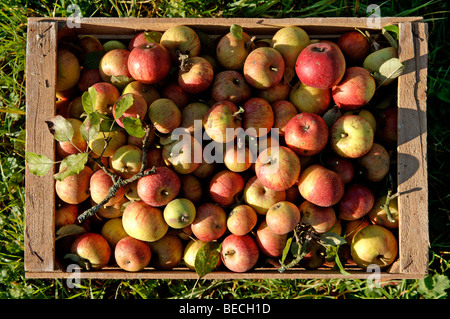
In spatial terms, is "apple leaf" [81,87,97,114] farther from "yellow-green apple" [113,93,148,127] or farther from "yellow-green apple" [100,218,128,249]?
"yellow-green apple" [100,218,128,249]

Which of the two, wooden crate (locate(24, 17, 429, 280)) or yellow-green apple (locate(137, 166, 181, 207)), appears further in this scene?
wooden crate (locate(24, 17, 429, 280))

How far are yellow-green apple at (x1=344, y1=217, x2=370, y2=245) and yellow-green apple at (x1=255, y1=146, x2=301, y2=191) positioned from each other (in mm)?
640

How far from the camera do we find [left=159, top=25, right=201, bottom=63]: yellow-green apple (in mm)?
2947

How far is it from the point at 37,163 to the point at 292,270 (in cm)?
197

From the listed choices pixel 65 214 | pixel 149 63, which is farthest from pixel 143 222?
pixel 149 63

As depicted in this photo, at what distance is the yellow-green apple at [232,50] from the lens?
9.71ft

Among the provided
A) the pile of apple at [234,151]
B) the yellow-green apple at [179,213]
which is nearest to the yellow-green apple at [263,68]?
the pile of apple at [234,151]

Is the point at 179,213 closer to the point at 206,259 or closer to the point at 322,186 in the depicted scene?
the point at 206,259

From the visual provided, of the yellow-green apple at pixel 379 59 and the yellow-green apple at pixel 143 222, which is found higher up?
the yellow-green apple at pixel 379 59

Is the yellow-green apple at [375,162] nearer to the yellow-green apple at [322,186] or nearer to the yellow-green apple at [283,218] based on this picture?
the yellow-green apple at [322,186]

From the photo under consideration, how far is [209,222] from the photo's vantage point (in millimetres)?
2812

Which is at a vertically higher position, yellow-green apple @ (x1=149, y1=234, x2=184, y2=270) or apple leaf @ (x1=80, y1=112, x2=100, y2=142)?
apple leaf @ (x1=80, y1=112, x2=100, y2=142)

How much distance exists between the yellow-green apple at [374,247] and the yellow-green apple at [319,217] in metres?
0.27

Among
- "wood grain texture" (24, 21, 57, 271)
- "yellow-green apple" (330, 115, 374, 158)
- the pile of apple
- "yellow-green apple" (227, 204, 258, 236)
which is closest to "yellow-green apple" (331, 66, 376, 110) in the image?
the pile of apple
